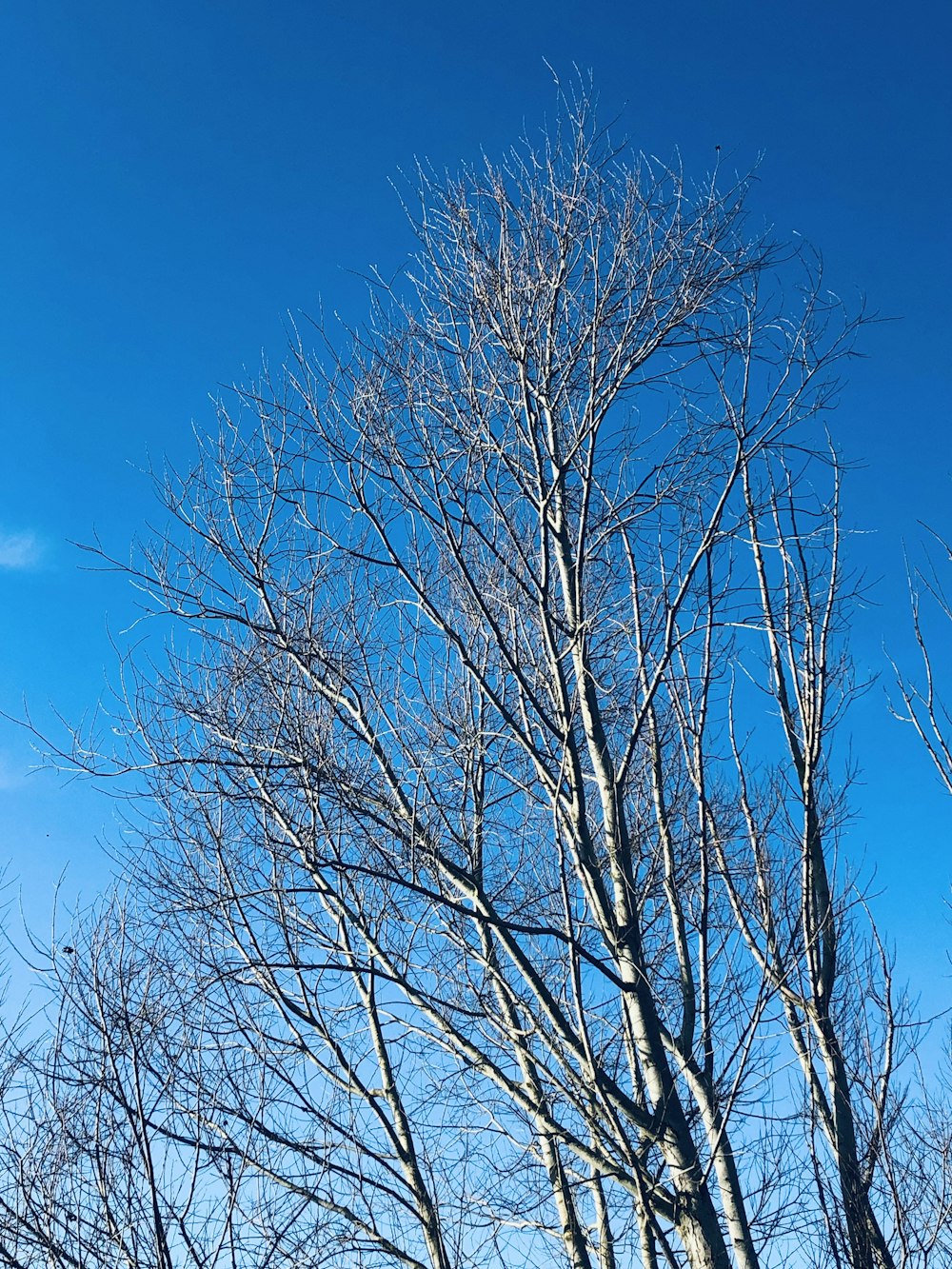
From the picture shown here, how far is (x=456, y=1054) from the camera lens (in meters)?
4.68

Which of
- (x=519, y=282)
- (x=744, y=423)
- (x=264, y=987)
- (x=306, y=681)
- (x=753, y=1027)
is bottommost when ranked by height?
(x=753, y=1027)

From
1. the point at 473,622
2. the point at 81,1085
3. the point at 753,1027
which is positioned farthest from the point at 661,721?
the point at 81,1085

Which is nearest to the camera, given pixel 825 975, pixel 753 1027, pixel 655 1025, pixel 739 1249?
pixel 753 1027

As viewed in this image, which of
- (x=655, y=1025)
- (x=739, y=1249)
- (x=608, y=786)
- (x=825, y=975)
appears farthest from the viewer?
(x=825, y=975)

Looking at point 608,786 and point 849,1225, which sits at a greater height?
point 608,786

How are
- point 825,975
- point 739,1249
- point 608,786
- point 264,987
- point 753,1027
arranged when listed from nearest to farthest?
point 753,1027
point 608,786
point 739,1249
point 264,987
point 825,975

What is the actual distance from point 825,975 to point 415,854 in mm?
2616

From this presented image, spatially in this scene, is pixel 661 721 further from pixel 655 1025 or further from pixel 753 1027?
pixel 753 1027

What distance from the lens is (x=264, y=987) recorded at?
5.10 metres

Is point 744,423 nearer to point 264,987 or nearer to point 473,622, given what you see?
point 473,622

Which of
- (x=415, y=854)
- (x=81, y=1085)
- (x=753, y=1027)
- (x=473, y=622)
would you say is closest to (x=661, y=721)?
(x=473, y=622)

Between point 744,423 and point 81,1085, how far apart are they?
4.28 m

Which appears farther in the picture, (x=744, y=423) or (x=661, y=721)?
(x=661, y=721)

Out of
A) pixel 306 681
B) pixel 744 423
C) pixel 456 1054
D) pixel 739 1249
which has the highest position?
pixel 744 423
